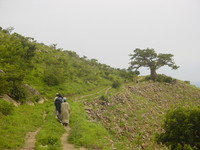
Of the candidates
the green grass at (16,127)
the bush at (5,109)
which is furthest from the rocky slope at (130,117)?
the bush at (5,109)

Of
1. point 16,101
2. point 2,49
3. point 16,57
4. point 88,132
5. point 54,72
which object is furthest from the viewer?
point 54,72

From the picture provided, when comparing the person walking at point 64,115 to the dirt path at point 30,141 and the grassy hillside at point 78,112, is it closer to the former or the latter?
the grassy hillside at point 78,112

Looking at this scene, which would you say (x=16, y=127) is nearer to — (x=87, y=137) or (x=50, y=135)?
(x=50, y=135)

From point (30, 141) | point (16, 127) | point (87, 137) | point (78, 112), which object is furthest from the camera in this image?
point (78, 112)

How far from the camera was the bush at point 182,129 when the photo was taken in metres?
13.7

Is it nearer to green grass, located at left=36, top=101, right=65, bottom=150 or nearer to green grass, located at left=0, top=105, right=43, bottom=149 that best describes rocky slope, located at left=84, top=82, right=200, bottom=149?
green grass, located at left=36, top=101, right=65, bottom=150

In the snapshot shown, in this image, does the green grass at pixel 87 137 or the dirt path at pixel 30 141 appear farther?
the green grass at pixel 87 137

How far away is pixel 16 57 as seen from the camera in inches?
989

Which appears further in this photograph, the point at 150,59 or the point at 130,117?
the point at 150,59

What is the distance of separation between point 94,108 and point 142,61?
1330 inches

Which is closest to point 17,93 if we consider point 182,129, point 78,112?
point 78,112

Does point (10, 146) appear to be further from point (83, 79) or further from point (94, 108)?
point (83, 79)

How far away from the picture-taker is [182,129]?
14.1 metres

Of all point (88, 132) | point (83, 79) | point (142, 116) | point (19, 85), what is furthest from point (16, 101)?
point (83, 79)
